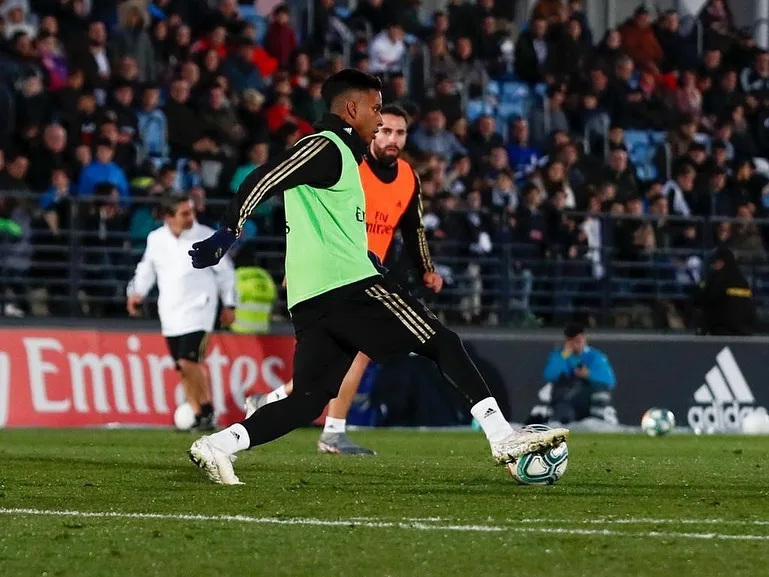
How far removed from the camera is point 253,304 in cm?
1848

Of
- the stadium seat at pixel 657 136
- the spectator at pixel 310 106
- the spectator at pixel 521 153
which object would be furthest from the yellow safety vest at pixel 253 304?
the stadium seat at pixel 657 136

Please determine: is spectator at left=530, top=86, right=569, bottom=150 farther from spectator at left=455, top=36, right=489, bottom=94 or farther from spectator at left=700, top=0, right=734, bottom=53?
spectator at left=700, top=0, right=734, bottom=53

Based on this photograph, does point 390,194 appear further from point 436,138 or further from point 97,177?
point 436,138

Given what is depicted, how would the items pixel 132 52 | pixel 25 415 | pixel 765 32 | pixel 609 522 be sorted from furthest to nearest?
pixel 765 32 < pixel 132 52 < pixel 25 415 < pixel 609 522

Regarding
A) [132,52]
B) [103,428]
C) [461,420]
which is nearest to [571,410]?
[461,420]

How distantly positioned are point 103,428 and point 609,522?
10.6 meters

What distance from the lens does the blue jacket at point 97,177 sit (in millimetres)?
18281

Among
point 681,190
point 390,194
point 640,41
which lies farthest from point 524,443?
point 640,41

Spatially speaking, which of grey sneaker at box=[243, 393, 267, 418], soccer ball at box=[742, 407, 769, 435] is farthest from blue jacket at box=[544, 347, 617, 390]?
grey sneaker at box=[243, 393, 267, 418]

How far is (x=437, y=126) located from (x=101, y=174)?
486 cm

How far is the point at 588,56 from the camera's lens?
25172 millimetres

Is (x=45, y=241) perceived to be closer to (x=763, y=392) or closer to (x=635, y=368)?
(x=635, y=368)

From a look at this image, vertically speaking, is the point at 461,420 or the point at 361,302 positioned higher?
the point at 361,302

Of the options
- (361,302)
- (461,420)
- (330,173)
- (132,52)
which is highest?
(132,52)
